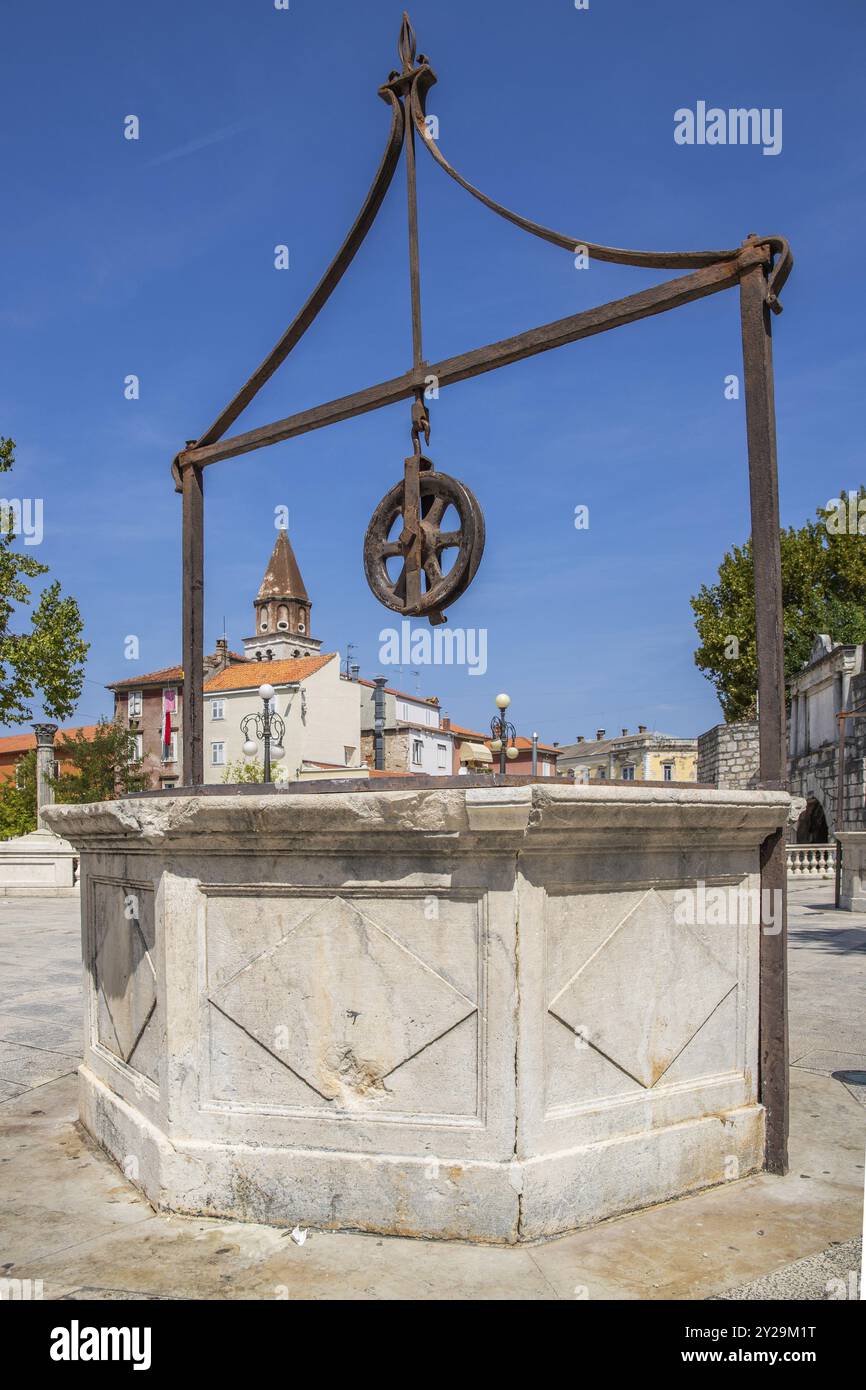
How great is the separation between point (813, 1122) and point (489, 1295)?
2.32 m

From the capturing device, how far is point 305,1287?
299 centimetres

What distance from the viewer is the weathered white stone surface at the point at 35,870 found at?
21250 millimetres

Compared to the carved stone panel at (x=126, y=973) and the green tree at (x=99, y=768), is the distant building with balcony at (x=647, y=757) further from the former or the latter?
the carved stone panel at (x=126, y=973)

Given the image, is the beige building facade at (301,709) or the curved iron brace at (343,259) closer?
the curved iron brace at (343,259)

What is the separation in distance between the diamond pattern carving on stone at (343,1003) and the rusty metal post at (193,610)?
1782 mm

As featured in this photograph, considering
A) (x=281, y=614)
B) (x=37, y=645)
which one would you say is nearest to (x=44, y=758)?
(x=37, y=645)

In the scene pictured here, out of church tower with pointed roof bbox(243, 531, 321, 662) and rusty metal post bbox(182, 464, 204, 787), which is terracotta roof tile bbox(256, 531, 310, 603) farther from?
rusty metal post bbox(182, 464, 204, 787)

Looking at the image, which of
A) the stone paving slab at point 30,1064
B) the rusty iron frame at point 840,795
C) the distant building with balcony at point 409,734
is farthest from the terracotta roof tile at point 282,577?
the stone paving slab at point 30,1064

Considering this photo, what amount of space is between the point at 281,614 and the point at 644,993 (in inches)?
3096

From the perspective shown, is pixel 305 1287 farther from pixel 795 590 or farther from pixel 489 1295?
pixel 795 590

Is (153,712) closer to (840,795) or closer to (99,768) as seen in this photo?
(99,768)
